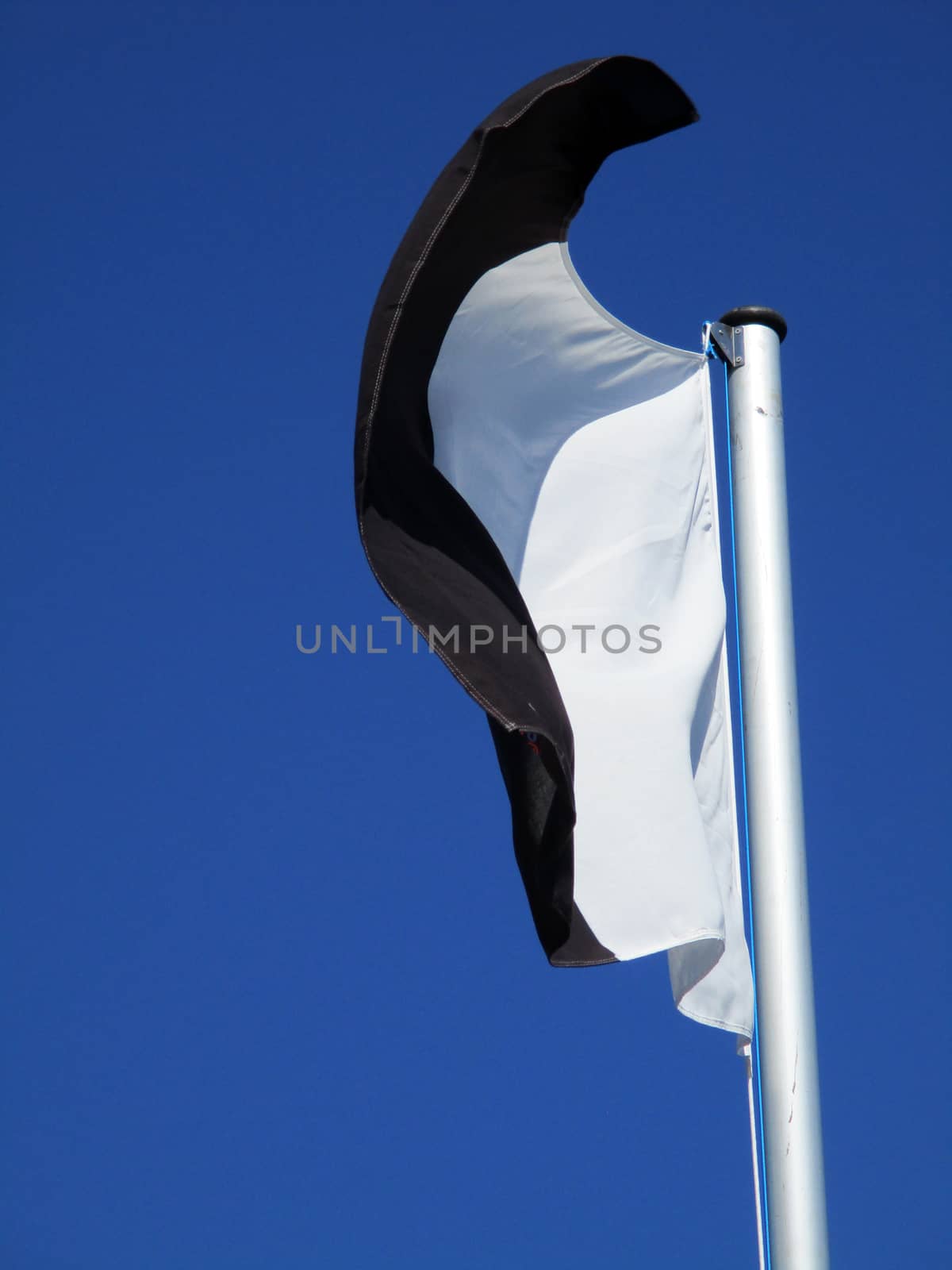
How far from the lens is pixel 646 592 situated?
475cm

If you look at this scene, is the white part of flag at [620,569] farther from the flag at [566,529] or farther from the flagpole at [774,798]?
the flagpole at [774,798]

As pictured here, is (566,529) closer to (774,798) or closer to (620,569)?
(620,569)

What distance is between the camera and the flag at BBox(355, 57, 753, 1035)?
423cm

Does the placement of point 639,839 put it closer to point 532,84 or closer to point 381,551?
point 381,551

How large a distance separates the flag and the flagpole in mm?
216

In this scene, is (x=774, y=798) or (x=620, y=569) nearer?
(x=774, y=798)

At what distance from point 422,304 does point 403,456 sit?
1.40ft

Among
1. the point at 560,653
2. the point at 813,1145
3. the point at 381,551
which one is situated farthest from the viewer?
the point at 560,653

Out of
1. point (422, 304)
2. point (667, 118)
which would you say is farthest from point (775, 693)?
point (667, 118)

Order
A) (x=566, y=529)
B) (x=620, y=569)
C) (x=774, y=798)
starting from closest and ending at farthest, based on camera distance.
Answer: (x=774, y=798)
(x=620, y=569)
(x=566, y=529)

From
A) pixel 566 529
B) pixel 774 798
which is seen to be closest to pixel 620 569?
pixel 566 529

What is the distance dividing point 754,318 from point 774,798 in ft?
4.75

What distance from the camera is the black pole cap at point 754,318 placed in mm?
4699

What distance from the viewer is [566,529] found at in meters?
4.88
